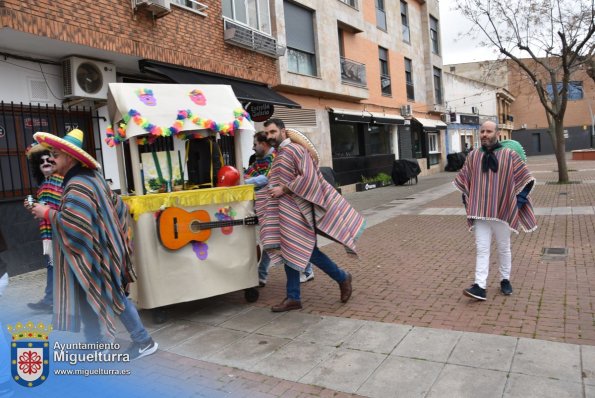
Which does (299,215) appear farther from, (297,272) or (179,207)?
(179,207)

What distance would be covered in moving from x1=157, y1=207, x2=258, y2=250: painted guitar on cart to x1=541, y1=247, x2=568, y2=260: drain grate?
4.40 m

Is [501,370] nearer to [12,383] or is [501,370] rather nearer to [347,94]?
[12,383]

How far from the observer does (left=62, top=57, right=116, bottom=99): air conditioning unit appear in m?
8.12

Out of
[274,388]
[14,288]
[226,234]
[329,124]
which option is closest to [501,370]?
[274,388]

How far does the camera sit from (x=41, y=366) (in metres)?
3.06

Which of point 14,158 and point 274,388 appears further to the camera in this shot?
point 14,158

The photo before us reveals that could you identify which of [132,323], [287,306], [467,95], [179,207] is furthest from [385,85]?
[467,95]

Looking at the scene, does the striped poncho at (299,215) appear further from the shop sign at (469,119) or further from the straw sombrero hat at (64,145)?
the shop sign at (469,119)

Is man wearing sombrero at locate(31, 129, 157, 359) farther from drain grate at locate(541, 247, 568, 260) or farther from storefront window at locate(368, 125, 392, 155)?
storefront window at locate(368, 125, 392, 155)

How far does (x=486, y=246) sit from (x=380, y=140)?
18.4 meters

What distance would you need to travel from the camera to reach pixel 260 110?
12.5 metres

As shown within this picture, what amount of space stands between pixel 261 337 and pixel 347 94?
48.0ft

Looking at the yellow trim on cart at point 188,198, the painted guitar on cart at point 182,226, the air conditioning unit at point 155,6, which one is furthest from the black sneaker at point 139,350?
the air conditioning unit at point 155,6

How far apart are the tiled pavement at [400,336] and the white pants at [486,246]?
27cm
